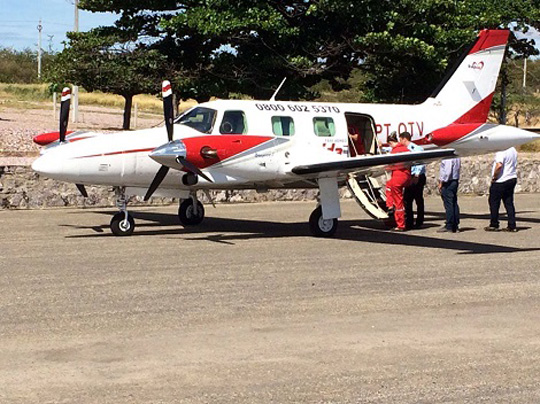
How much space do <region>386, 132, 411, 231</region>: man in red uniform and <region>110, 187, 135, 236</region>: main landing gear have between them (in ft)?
16.7

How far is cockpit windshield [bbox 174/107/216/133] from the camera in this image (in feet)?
53.5

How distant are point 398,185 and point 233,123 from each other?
3.62 m

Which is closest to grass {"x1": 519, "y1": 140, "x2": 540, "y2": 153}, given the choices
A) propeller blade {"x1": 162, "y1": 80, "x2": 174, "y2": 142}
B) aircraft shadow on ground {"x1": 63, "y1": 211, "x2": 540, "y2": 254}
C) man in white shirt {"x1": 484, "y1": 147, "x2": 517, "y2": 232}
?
aircraft shadow on ground {"x1": 63, "y1": 211, "x2": 540, "y2": 254}

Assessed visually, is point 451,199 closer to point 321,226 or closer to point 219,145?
point 321,226

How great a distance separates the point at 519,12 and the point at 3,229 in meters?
28.7

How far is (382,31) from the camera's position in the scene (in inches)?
1104

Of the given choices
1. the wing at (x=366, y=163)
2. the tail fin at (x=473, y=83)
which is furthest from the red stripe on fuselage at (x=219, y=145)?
the tail fin at (x=473, y=83)

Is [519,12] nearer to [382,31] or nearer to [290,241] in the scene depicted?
[382,31]

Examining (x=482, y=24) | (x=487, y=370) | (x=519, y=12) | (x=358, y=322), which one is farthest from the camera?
(x=519, y=12)

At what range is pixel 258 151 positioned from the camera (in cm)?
1659

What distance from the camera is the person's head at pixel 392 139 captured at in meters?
18.3

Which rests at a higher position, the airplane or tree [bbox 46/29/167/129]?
tree [bbox 46/29/167/129]

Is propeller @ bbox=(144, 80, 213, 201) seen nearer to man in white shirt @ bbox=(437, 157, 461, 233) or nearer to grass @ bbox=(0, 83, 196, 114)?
man in white shirt @ bbox=(437, 157, 461, 233)

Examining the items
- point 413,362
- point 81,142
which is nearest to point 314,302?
point 413,362
